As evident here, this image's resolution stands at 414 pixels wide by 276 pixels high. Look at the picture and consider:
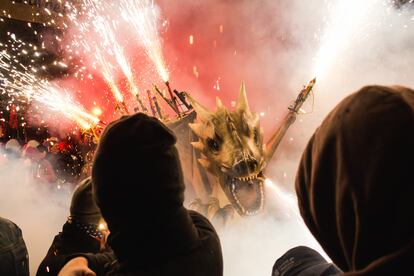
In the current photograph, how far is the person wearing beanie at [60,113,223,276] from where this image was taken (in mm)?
1329

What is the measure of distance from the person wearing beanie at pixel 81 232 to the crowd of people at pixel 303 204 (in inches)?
0.4

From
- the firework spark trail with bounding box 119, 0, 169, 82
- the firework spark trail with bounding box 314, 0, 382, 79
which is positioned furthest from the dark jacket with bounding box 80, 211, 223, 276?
the firework spark trail with bounding box 119, 0, 169, 82

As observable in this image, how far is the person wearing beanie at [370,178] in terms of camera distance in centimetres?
75

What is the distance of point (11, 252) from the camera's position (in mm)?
2193

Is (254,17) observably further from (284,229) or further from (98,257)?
(98,257)

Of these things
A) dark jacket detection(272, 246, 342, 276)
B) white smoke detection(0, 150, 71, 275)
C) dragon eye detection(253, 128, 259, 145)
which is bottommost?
white smoke detection(0, 150, 71, 275)

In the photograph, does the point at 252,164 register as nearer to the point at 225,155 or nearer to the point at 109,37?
the point at 225,155

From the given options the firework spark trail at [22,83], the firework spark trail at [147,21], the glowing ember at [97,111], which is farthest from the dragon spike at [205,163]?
the glowing ember at [97,111]

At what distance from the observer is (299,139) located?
6102 millimetres

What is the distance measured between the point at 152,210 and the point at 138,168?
0.61ft

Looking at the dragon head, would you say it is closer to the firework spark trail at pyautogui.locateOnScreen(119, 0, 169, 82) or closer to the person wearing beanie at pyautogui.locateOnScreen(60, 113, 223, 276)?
the person wearing beanie at pyautogui.locateOnScreen(60, 113, 223, 276)

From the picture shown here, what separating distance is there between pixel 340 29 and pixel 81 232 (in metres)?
5.52

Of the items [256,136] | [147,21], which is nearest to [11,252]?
[256,136]

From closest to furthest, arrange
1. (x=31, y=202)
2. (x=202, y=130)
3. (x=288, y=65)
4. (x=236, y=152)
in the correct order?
(x=236, y=152) → (x=202, y=130) → (x=288, y=65) → (x=31, y=202)
